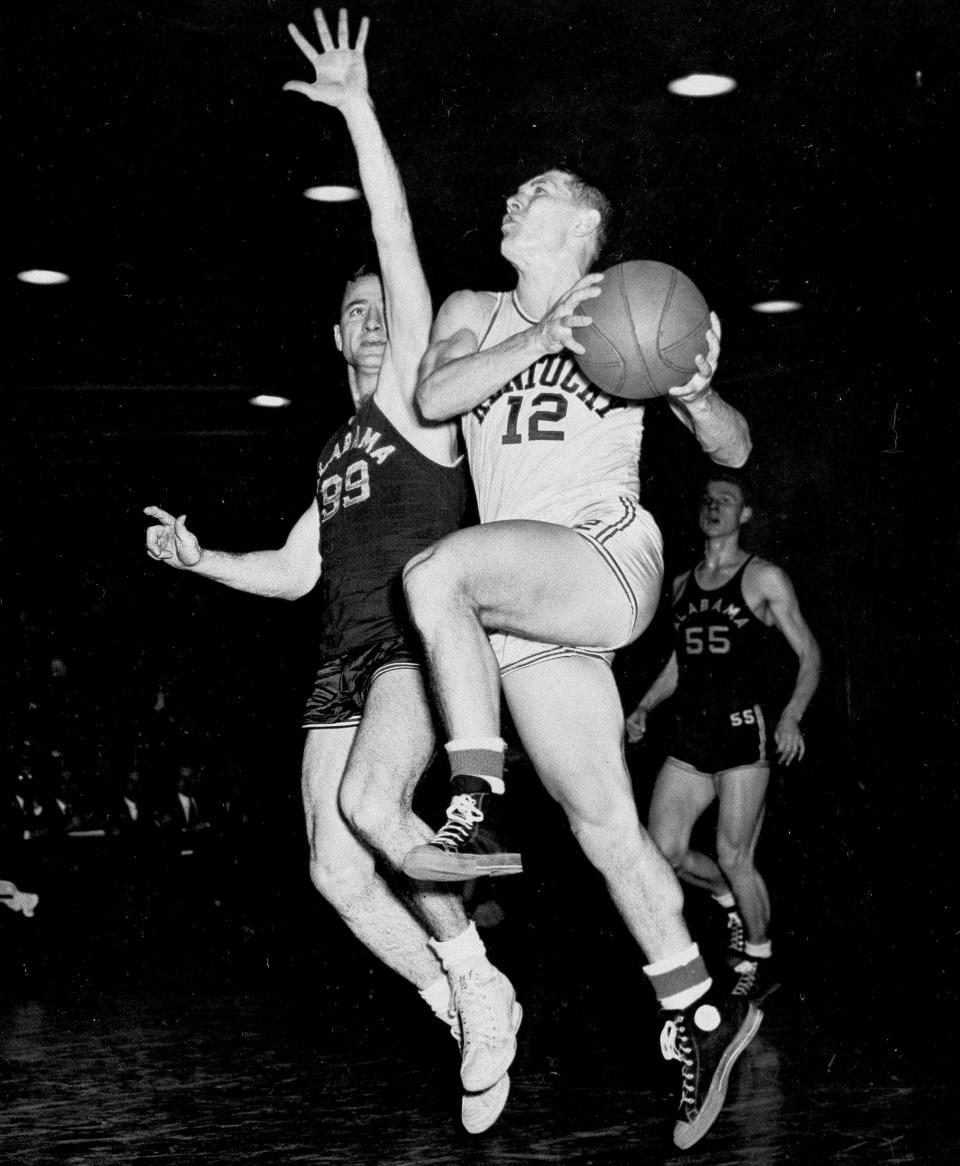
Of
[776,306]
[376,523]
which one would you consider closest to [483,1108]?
[376,523]

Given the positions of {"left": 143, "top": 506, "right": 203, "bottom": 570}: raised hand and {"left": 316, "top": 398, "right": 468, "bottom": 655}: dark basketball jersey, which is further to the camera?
{"left": 143, "top": 506, "right": 203, "bottom": 570}: raised hand

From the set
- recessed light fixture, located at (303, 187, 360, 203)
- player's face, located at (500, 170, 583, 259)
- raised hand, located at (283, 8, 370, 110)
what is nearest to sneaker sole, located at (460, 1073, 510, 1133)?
player's face, located at (500, 170, 583, 259)

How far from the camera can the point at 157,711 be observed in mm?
11953

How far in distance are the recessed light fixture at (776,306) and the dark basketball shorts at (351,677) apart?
22.6 feet

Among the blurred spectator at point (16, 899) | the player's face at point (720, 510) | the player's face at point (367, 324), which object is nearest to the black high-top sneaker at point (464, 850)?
the player's face at point (367, 324)

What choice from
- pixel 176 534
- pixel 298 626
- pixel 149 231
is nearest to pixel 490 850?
pixel 176 534

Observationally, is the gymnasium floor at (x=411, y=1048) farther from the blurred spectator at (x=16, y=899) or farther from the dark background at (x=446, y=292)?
the dark background at (x=446, y=292)

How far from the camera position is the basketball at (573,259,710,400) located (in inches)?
120

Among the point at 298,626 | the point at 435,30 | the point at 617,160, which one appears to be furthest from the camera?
the point at 298,626

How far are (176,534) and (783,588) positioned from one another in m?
3.11

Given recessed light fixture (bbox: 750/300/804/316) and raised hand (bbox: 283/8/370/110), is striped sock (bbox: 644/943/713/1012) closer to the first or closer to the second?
raised hand (bbox: 283/8/370/110)

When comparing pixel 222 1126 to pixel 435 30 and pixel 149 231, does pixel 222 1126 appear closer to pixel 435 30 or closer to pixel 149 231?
pixel 435 30

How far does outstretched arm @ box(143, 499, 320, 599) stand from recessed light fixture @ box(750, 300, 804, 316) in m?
6.35

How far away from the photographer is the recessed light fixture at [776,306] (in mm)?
9711
